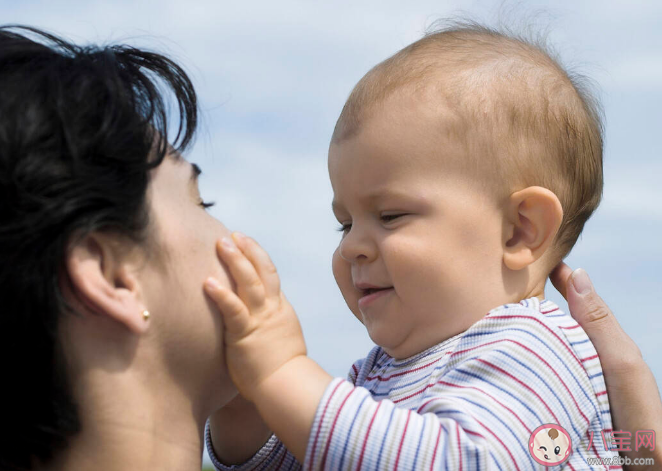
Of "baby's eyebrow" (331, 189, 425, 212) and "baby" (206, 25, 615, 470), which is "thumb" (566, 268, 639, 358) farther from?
"baby's eyebrow" (331, 189, 425, 212)

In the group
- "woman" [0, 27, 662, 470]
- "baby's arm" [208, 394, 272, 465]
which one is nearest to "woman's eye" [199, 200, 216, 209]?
"woman" [0, 27, 662, 470]

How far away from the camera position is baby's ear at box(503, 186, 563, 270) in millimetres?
2619

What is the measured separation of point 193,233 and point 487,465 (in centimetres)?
106

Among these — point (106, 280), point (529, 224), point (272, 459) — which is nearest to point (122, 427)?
point (106, 280)

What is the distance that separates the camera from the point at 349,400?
78.3 inches

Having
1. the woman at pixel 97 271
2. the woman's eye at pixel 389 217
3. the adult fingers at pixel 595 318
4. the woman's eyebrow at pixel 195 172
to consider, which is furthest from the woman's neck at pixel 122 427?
the adult fingers at pixel 595 318

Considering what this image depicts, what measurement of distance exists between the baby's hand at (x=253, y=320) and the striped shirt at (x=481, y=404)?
0.65 ft

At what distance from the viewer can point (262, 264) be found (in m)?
2.16

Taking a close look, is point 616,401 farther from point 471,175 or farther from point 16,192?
point 16,192

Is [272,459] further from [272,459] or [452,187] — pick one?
[452,187]

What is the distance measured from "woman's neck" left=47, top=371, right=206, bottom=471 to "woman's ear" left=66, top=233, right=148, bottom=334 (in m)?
0.19

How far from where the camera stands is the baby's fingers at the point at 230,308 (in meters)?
2.04

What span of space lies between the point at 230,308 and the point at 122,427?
0.44 meters

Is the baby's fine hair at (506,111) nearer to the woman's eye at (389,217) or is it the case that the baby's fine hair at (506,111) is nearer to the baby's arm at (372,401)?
the woman's eye at (389,217)
